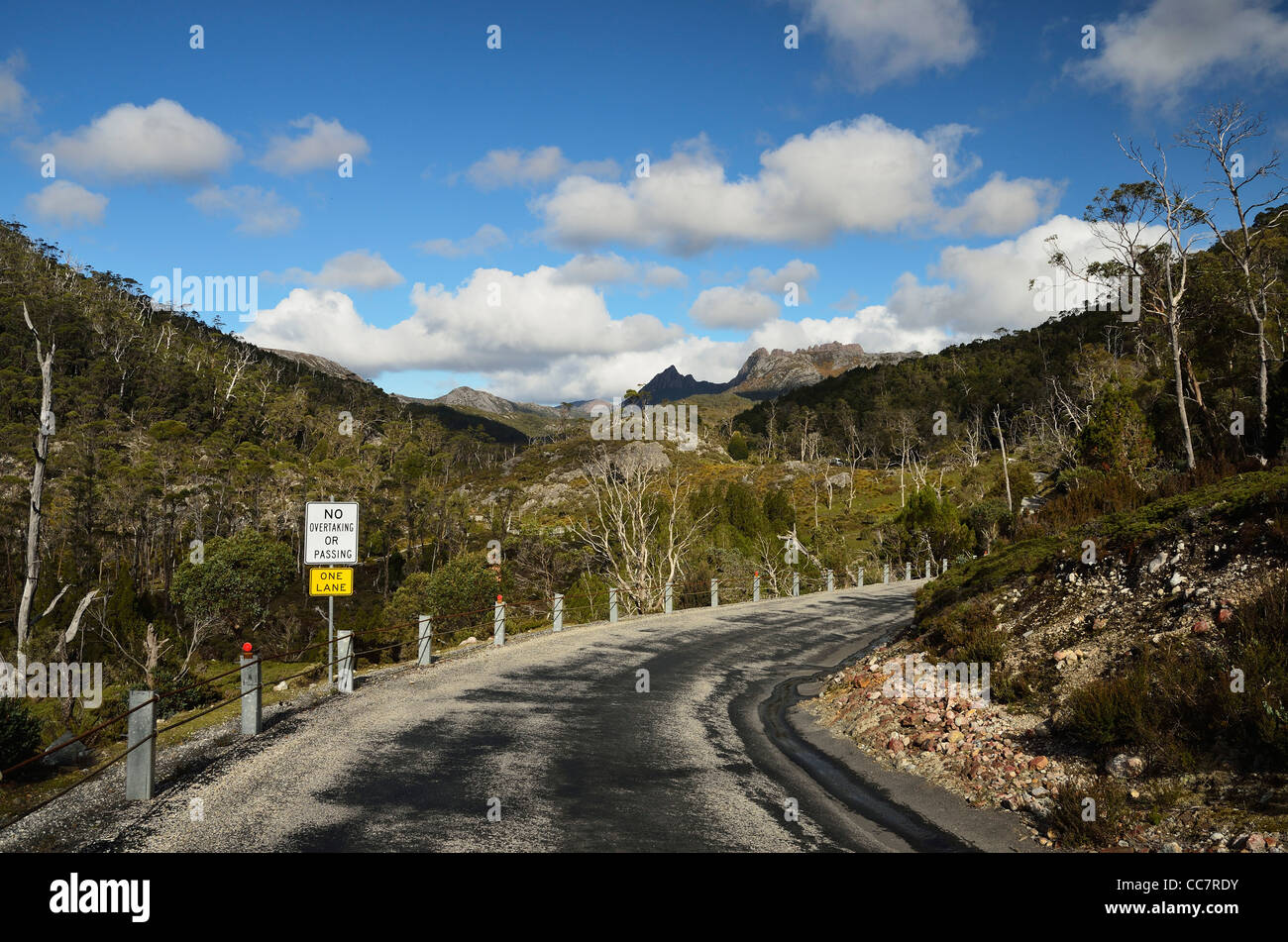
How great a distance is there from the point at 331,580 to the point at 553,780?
7.09 meters

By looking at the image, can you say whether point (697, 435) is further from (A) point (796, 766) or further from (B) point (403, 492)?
(A) point (796, 766)

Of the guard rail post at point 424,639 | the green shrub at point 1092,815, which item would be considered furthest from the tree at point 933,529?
the green shrub at point 1092,815

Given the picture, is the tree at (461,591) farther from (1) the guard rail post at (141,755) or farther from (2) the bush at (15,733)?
(1) the guard rail post at (141,755)

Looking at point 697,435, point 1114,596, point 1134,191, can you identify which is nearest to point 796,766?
point 1114,596

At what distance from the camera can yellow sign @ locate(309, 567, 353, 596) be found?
42.6 ft

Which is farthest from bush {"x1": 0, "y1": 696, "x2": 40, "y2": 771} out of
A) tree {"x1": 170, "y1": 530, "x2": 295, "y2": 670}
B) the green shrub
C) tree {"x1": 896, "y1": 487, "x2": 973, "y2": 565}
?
tree {"x1": 896, "y1": 487, "x2": 973, "y2": 565}

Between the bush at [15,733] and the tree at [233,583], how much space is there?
87.3 feet

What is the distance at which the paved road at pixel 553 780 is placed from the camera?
20.6 ft

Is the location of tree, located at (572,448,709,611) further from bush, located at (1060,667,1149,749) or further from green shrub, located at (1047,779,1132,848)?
green shrub, located at (1047,779,1132,848)

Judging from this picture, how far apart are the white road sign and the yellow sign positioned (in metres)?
0.13

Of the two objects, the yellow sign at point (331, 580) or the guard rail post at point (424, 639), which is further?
the guard rail post at point (424, 639)

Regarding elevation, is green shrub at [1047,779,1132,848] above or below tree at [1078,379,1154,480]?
below

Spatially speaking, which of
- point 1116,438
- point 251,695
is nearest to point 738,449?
point 1116,438

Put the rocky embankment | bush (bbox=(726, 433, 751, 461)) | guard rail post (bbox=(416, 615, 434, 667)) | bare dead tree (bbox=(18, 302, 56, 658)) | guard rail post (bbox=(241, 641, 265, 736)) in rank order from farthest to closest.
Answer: bush (bbox=(726, 433, 751, 461)) < bare dead tree (bbox=(18, 302, 56, 658)) < guard rail post (bbox=(416, 615, 434, 667)) < guard rail post (bbox=(241, 641, 265, 736)) < the rocky embankment
